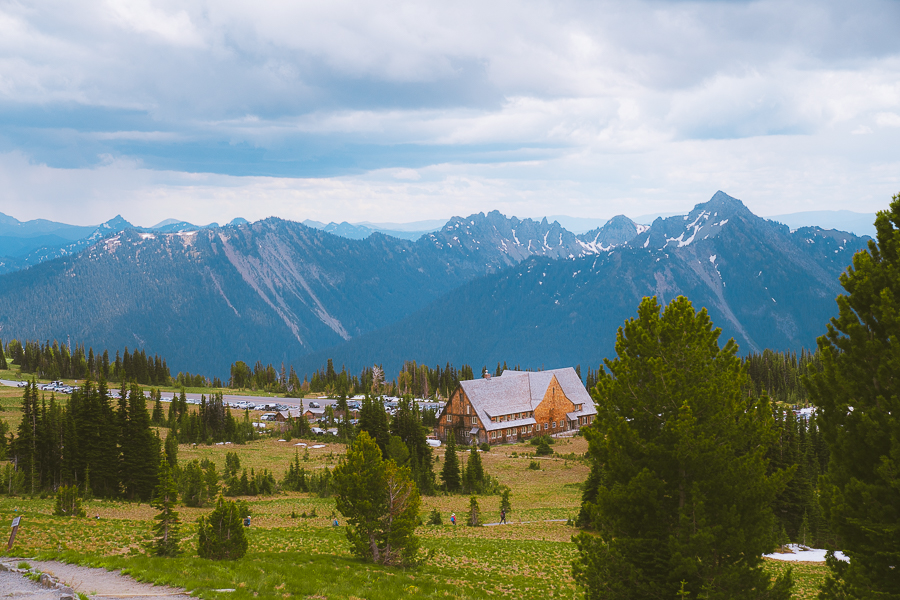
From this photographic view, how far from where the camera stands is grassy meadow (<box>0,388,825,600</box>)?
2225 centimetres

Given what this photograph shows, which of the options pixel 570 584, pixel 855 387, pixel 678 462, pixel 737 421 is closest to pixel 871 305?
pixel 855 387

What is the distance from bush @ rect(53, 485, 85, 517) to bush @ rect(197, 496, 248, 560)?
51.5 feet

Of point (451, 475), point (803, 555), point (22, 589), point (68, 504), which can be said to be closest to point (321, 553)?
point (22, 589)

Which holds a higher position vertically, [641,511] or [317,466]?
[641,511]

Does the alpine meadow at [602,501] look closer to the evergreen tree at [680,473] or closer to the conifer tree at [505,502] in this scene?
the evergreen tree at [680,473]

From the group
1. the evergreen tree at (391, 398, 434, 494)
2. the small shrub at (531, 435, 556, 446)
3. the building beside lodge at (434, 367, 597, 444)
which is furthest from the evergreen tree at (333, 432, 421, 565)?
the building beside lodge at (434, 367, 597, 444)

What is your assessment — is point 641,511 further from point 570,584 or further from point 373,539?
point 373,539

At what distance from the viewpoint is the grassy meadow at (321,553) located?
22.2 meters

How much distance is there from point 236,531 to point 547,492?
127 feet

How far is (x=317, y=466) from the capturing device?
71438mm

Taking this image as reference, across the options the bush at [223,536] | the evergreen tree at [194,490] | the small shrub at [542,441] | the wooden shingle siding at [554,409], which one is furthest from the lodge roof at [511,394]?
the bush at [223,536]

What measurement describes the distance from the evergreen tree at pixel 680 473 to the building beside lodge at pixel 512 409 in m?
79.7

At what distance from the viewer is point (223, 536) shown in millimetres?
26156

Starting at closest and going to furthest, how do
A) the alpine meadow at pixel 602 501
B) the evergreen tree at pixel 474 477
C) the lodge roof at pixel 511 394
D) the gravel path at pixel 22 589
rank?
the alpine meadow at pixel 602 501 < the gravel path at pixel 22 589 < the evergreen tree at pixel 474 477 < the lodge roof at pixel 511 394
